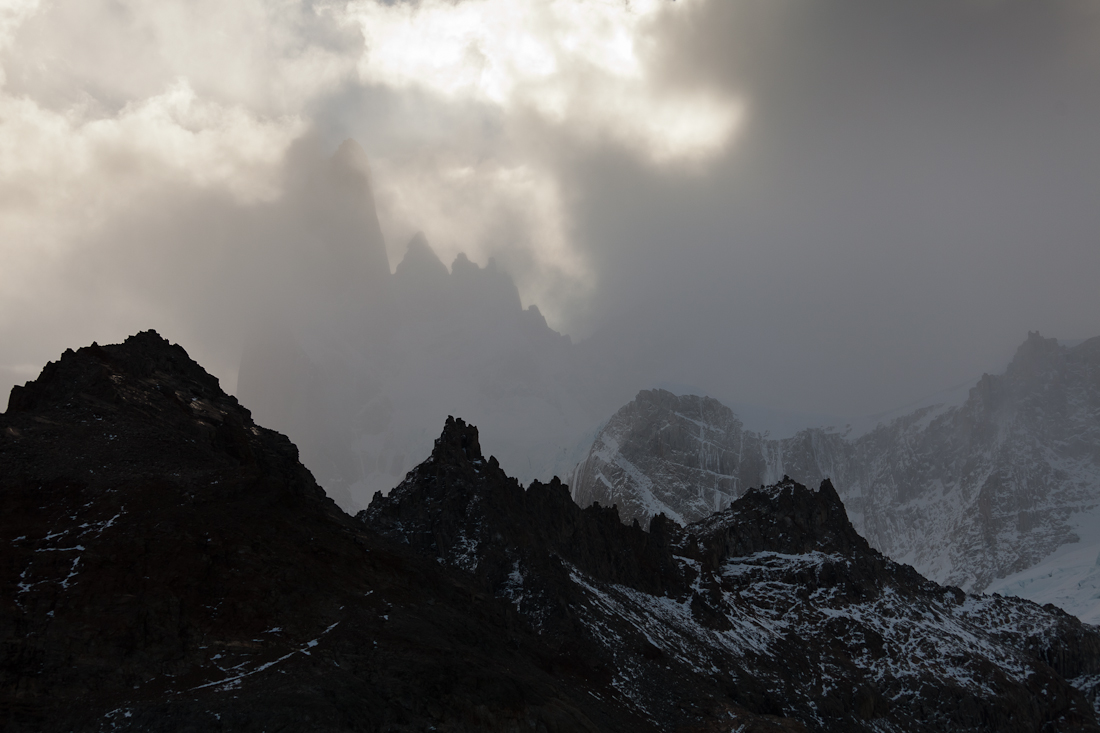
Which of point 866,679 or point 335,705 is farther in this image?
point 866,679

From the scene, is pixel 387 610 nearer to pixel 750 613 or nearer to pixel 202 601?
pixel 202 601

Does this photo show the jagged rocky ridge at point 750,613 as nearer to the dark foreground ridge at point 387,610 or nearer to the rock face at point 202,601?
the dark foreground ridge at point 387,610

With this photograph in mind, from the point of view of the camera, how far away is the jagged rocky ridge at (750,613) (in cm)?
11238

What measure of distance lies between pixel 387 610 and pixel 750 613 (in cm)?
8886

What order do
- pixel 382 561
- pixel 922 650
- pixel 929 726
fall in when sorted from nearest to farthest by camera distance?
pixel 382 561 < pixel 929 726 < pixel 922 650

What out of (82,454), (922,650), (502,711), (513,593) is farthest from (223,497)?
(922,650)

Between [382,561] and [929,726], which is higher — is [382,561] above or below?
above

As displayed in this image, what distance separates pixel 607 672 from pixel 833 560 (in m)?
79.6

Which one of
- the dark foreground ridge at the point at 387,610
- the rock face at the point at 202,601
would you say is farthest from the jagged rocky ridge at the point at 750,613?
the rock face at the point at 202,601

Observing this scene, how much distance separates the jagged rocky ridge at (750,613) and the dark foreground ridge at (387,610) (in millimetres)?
527

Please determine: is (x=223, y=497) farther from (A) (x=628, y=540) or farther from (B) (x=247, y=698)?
(A) (x=628, y=540)

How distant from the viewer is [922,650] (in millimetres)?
146375

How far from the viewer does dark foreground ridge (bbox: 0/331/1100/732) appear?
61.9 metres

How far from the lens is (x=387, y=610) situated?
3054 inches
